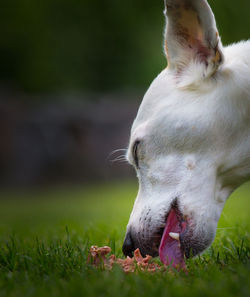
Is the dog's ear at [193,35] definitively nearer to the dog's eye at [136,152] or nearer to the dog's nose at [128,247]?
the dog's eye at [136,152]

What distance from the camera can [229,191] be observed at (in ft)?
9.48

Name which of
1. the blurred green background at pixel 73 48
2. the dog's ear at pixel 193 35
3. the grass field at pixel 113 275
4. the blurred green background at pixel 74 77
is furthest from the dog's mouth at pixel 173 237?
the blurred green background at pixel 73 48

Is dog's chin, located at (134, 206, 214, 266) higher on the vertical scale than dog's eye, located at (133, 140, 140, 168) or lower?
lower

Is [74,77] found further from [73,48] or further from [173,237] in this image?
[173,237]

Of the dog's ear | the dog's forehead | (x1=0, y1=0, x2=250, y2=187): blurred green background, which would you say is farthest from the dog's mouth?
(x1=0, y1=0, x2=250, y2=187): blurred green background

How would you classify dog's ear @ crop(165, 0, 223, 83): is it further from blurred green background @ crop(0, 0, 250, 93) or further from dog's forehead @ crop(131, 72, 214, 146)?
blurred green background @ crop(0, 0, 250, 93)

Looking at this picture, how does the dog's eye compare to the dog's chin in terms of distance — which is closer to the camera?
the dog's chin

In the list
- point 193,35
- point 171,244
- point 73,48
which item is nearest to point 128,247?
point 171,244

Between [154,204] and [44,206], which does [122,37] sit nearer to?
[44,206]

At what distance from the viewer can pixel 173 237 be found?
2.73 metres

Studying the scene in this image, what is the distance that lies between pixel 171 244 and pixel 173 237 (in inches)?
1.9

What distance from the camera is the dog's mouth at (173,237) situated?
2711 millimetres

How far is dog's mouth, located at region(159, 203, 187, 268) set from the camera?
8.89 ft

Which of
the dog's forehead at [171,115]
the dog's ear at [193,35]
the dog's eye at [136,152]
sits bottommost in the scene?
the dog's eye at [136,152]
